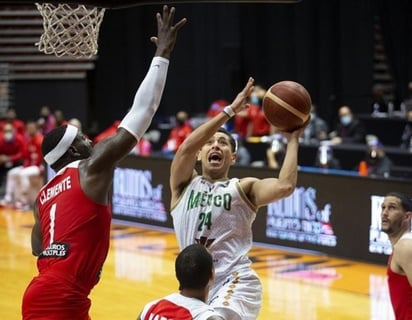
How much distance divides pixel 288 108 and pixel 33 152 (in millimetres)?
13280

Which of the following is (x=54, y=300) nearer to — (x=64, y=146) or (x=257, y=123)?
(x=64, y=146)

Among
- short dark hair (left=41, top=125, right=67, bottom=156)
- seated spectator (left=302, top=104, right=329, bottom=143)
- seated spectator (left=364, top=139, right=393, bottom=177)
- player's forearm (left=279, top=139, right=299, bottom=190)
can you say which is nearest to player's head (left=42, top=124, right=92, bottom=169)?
short dark hair (left=41, top=125, right=67, bottom=156)

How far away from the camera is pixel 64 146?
194 inches

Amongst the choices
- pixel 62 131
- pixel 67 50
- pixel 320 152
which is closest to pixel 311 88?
pixel 320 152

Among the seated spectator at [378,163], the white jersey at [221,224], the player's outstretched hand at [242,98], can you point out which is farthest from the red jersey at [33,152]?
the player's outstretched hand at [242,98]

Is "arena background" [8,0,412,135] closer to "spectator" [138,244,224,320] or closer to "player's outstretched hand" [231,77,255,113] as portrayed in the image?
"player's outstretched hand" [231,77,255,113]

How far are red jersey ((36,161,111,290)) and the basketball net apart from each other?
72.5 inches

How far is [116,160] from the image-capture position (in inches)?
187

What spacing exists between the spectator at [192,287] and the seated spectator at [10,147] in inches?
589

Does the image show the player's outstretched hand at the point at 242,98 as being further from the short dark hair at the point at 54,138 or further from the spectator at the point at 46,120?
the spectator at the point at 46,120

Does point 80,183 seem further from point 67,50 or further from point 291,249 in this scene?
point 291,249

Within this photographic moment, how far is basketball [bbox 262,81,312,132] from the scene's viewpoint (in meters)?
5.75

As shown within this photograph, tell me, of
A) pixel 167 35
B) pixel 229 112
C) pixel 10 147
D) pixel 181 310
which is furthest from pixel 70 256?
pixel 10 147

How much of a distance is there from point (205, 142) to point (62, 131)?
1.57 meters
